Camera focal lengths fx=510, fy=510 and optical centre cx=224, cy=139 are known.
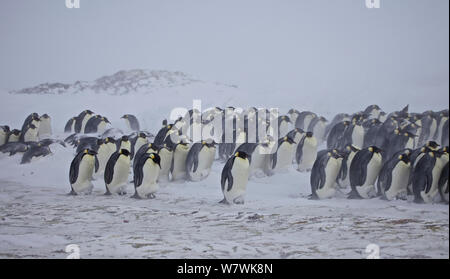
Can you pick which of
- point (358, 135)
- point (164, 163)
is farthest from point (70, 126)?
point (358, 135)

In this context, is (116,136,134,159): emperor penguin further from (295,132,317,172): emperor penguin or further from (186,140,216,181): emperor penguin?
(295,132,317,172): emperor penguin

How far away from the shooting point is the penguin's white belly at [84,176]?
364cm

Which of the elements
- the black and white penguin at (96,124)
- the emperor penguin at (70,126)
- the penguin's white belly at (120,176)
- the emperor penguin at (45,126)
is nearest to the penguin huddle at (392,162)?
the penguin's white belly at (120,176)

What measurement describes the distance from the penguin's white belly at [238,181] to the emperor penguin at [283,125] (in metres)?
0.93

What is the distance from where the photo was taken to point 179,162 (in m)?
4.02

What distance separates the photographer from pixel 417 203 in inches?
123

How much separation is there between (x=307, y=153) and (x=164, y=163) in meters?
1.18

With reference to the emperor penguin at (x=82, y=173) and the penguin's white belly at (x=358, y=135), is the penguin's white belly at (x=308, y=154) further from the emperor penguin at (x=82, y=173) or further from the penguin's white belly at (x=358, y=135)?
the emperor penguin at (x=82, y=173)

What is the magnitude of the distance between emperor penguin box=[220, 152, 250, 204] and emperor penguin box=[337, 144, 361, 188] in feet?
2.28

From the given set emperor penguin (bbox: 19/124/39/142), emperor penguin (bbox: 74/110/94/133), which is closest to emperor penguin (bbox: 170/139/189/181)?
emperor penguin (bbox: 74/110/94/133)

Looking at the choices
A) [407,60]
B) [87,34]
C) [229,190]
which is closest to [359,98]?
[407,60]
